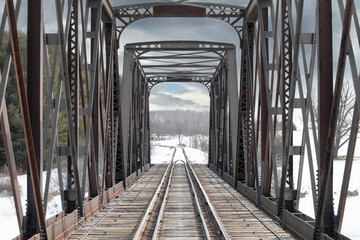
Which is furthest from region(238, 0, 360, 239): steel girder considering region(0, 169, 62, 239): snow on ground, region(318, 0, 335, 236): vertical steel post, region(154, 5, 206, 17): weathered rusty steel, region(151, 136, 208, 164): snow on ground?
region(151, 136, 208, 164): snow on ground

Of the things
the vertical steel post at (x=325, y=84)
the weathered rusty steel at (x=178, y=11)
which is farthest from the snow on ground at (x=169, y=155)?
the vertical steel post at (x=325, y=84)

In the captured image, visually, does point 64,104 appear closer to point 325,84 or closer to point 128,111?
point 325,84

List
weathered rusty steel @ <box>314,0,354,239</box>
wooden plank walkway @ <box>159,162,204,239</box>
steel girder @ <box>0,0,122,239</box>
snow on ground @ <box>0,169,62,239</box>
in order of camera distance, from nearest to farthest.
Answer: weathered rusty steel @ <box>314,0,354,239</box>
steel girder @ <box>0,0,122,239</box>
wooden plank walkway @ <box>159,162,204,239</box>
snow on ground @ <box>0,169,62,239</box>

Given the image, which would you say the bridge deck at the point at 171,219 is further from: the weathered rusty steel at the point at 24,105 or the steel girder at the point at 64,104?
the weathered rusty steel at the point at 24,105

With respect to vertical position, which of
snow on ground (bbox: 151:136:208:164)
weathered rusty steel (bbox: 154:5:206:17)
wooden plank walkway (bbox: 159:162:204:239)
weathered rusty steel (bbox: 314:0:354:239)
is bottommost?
snow on ground (bbox: 151:136:208:164)

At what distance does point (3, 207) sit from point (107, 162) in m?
8.72

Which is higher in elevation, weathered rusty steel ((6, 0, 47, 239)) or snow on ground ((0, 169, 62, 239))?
weathered rusty steel ((6, 0, 47, 239))

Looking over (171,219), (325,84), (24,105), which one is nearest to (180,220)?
(171,219)

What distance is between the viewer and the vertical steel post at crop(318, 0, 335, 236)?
22.2ft

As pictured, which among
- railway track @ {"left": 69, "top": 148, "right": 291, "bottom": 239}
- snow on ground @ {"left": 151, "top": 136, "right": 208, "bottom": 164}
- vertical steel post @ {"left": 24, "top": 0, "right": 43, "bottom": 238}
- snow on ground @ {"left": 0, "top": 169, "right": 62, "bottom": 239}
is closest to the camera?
vertical steel post @ {"left": 24, "top": 0, "right": 43, "bottom": 238}

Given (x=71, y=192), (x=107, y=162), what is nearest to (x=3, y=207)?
(x=107, y=162)

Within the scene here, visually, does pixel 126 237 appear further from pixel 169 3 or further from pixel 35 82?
pixel 169 3

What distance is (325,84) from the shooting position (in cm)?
685

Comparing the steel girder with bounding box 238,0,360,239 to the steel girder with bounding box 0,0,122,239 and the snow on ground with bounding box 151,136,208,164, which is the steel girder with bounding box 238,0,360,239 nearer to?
the steel girder with bounding box 0,0,122,239
